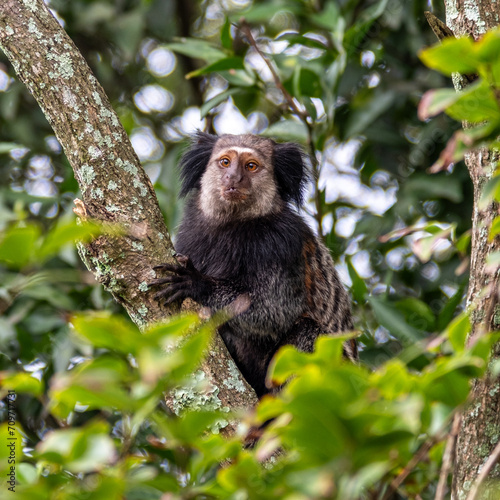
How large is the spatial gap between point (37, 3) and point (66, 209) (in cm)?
218

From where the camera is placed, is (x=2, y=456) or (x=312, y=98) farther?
(x=312, y=98)

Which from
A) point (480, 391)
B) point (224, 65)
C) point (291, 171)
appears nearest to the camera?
point (480, 391)

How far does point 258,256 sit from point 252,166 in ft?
2.84

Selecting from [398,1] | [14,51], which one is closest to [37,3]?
[14,51]

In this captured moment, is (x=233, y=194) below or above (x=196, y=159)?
below

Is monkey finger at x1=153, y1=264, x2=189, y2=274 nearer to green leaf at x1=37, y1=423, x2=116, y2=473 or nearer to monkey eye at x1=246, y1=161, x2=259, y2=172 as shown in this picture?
monkey eye at x1=246, y1=161, x2=259, y2=172

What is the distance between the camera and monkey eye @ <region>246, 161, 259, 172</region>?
518 cm

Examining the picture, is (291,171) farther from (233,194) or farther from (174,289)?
(174,289)

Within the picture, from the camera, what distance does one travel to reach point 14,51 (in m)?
3.17

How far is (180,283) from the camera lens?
3447 millimetres

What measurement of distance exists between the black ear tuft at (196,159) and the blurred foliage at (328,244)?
138mm

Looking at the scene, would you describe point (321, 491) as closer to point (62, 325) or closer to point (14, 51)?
point (14, 51)

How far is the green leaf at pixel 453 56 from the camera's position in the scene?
1559 mm

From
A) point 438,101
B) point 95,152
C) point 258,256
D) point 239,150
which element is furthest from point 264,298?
point 438,101
